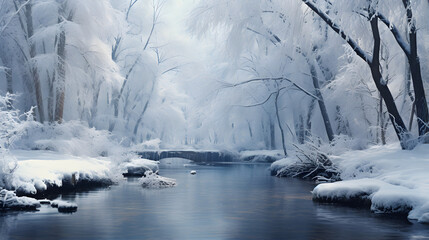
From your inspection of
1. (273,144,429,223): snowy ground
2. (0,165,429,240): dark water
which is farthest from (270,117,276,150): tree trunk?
(0,165,429,240): dark water

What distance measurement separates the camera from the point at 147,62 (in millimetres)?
41906

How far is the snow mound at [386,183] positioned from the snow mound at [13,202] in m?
7.54

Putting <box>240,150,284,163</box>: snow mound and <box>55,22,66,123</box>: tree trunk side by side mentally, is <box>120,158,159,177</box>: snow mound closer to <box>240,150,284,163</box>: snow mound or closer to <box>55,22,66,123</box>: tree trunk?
<box>55,22,66,123</box>: tree trunk

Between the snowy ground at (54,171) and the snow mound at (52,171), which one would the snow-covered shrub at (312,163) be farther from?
the snow mound at (52,171)

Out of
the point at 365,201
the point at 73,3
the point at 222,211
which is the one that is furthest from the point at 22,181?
the point at 73,3

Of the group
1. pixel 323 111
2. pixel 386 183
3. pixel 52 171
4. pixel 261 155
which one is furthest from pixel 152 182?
pixel 261 155

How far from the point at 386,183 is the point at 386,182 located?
270 mm

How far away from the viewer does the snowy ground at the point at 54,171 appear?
1446 cm

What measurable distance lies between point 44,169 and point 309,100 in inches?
832

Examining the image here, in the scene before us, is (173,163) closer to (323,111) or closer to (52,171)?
(323,111)

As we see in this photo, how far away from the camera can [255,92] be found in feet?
126

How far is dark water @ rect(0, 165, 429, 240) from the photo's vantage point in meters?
10.2

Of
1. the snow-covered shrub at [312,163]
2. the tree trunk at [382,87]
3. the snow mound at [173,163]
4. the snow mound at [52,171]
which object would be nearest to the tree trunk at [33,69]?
the snow mound at [52,171]

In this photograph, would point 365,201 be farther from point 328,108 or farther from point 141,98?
point 141,98
